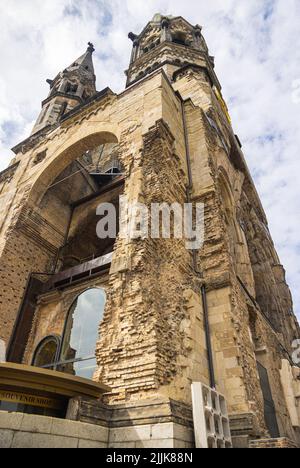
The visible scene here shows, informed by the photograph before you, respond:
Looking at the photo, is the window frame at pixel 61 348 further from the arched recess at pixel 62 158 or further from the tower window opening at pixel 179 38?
the tower window opening at pixel 179 38

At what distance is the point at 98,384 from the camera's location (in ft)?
15.1

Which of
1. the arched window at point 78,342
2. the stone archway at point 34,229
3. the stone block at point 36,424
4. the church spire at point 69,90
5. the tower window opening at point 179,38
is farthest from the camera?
the tower window opening at point 179,38

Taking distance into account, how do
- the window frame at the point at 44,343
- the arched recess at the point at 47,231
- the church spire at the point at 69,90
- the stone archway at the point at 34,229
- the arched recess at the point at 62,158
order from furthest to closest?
the church spire at the point at 69,90
the arched recess at the point at 62,158
the arched recess at the point at 47,231
the stone archway at the point at 34,229
the window frame at the point at 44,343

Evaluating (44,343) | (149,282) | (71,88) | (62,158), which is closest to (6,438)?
(149,282)

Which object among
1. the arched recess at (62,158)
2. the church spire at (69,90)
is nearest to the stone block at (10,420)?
the arched recess at (62,158)

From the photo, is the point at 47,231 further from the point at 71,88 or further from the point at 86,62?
the point at 86,62

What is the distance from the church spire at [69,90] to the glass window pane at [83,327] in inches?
497

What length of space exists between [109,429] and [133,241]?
10.4 ft

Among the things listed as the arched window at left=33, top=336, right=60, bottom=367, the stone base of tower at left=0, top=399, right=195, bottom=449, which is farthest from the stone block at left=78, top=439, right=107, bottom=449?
the arched window at left=33, top=336, right=60, bottom=367

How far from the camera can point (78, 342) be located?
26.8 ft

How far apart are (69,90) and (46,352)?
1892cm

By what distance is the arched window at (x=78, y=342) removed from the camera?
7.76 m
